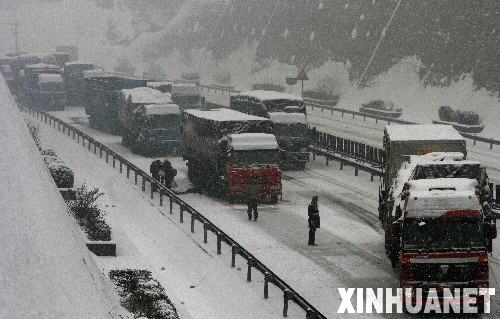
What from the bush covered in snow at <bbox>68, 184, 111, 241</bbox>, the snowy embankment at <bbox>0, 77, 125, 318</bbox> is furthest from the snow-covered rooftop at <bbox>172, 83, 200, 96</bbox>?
the snowy embankment at <bbox>0, 77, 125, 318</bbox>

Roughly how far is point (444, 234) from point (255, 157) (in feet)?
53.6

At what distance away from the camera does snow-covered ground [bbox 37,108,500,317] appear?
2259 centimetres

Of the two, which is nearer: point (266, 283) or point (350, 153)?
point (266, 283)

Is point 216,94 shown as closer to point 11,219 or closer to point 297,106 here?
point 297,106

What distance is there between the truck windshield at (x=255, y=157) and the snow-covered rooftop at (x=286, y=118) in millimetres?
10222

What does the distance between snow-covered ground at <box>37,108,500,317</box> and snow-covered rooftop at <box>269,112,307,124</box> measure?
2.71m

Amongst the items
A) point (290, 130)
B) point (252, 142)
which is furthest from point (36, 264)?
point (290, 130)

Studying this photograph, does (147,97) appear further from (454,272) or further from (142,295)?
(454,272)

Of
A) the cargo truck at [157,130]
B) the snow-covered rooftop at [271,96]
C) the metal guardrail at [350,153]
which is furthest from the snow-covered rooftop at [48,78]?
the metal guardrail at [350,153]

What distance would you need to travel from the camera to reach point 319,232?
2919cm

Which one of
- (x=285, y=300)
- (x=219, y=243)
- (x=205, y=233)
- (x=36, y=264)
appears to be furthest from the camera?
(x=205, y=233)

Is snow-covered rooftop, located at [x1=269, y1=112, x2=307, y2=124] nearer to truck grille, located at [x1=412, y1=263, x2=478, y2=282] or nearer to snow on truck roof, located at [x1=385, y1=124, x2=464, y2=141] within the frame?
snow on truck roof, located at [x1=385, y1=124, x2=464, y2=141]

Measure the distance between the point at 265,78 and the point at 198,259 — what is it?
86758 mm

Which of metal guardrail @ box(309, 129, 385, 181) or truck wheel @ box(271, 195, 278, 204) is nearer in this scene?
truck wheel @ box(271, 195, 278, 204)
